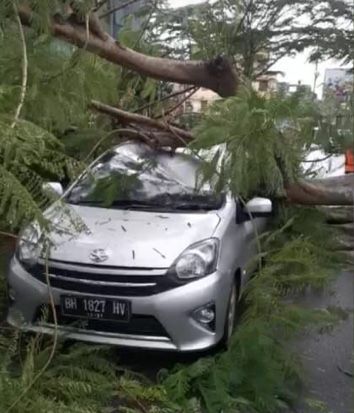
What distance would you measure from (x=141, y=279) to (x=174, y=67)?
1.58 metres

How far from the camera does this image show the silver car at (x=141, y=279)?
141 inches

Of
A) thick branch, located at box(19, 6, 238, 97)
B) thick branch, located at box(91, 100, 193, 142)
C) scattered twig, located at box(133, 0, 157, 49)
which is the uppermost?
scattered twig, located at box(133, 0, 157, 49)

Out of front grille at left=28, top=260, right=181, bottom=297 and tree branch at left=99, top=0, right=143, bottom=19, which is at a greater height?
tree branch at left=99, top=0, right=143, bottom=19

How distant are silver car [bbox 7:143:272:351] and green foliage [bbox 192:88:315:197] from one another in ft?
1.12

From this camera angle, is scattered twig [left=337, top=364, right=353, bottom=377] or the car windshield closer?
scattered twig [left=337, top=364, right=353, bottom=377]

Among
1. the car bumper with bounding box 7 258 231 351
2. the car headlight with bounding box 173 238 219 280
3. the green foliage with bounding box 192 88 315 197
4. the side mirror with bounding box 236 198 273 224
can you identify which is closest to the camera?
the green foliage with bounding box 192 88 315 197

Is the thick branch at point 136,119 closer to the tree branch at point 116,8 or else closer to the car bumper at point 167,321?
the tree branch at point 116,8

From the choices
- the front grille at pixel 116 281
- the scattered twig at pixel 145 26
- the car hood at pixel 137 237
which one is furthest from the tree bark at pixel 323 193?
the scattered twig at pixel 145 26

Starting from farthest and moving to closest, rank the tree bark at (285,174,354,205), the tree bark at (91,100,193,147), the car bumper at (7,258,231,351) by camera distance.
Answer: the tree bark at (91,100,193,147) < the tree bark at (285,174,354,205) < the car bumper at (7,258,231,351)

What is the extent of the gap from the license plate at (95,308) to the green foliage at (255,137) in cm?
95

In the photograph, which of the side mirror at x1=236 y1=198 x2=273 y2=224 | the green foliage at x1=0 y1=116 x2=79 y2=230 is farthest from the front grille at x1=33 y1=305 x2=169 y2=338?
the green foliage at x1=0 y1=116 x2=79 y2=230

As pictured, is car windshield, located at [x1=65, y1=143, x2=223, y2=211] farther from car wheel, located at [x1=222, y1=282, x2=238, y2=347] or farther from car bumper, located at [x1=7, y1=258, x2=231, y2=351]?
car bumper, located at [x1=7, y1=258, x2=231, y2=351]

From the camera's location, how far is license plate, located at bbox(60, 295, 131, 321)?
3.57 meters

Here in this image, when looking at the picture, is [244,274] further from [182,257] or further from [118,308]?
[118,308]
